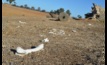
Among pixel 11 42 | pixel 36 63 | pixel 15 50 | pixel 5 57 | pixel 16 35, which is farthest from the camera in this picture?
pixel 16 35

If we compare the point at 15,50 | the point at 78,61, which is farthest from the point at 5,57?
the point at 78,61

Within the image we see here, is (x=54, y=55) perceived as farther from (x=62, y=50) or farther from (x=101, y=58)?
(x=101, y=58)

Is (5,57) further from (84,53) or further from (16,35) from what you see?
(16,35)

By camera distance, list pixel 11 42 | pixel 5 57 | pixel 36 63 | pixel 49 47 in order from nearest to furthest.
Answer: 1. pixel 36 63
2. pixel 5 57
3. pixel 49 47
4. pixel 11 42

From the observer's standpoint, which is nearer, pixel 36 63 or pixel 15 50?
pixel 36 63

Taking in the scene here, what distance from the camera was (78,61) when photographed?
6.34 metres

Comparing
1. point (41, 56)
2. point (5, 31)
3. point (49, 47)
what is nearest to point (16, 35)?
point (5, 31)

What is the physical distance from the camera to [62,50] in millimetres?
7363

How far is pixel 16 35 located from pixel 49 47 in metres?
2.44

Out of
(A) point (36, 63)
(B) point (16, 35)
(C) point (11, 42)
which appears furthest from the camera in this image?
(B) point (16, 35)

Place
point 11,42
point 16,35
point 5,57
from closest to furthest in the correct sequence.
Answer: point 5,57 → point 11,42 → point 16,35

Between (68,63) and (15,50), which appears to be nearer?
(68,63)

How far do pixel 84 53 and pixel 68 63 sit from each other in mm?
1132

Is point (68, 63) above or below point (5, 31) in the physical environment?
below
